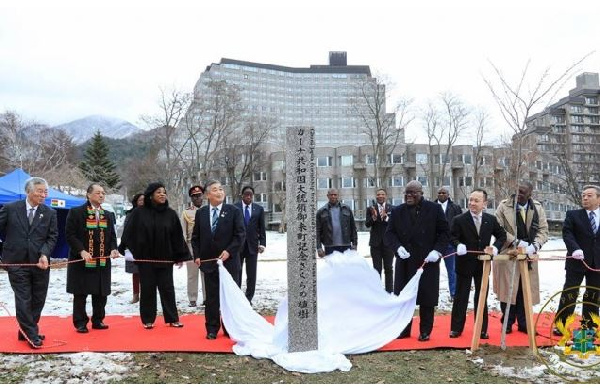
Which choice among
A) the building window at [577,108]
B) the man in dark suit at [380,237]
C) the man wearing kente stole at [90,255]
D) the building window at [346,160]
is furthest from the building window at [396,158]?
the man wearing kente stole at [90,255]

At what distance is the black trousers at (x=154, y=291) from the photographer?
20.4ft

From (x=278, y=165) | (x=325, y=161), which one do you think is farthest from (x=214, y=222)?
(x=325, y=161)

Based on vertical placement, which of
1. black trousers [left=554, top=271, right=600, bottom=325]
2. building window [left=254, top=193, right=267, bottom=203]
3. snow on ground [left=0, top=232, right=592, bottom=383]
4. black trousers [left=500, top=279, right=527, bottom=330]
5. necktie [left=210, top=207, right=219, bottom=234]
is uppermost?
building window [left=254, top=193, right=267, bottom=203]

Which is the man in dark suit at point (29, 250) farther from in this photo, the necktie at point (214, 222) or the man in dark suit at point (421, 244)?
the man in dark suit at point (421, 244)

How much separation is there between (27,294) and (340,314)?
3.54 meters

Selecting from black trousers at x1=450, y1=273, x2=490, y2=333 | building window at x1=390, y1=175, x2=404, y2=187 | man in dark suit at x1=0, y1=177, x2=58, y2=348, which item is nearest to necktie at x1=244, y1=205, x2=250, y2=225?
man in dark suit at x1=0, y1=177, x2=58, y2=348

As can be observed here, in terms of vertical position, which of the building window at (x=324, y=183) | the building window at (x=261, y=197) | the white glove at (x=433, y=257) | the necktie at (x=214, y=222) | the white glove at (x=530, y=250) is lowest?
the white glove at (x=433, y=257)

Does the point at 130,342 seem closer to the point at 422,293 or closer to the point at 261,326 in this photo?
the point at 261,326

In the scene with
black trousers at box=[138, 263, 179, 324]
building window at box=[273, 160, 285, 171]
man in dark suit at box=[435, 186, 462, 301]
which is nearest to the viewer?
black trousers at box=[138, 263, 179, 324]

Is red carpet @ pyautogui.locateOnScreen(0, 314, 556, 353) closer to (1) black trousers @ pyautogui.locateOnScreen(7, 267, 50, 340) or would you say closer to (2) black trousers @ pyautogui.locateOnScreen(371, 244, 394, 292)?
(1) black trousers @ pyautogui.locateOnScreen(7, 267, 50, 340)

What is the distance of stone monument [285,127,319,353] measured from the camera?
507 centimetres

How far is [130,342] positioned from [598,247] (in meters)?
5.48

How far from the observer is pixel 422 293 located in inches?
220

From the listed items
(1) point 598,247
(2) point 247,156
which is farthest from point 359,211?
(1) point 598,247
